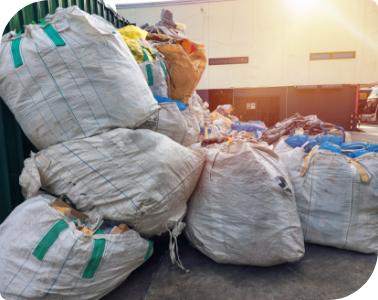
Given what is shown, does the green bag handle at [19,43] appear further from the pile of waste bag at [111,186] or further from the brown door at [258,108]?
the brown door at [258,108]

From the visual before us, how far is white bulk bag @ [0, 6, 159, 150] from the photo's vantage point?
3.87 feet

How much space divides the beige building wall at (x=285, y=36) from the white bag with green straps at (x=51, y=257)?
732 cm

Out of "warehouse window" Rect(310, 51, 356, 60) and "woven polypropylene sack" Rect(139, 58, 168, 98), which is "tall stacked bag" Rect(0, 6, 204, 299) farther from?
"warehouse window" Rect(310, 51, 356, 60)

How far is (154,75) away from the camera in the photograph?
5.59 ft

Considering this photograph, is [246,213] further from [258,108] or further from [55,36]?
[258,108]

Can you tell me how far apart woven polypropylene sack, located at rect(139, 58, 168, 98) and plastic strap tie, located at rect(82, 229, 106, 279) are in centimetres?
106

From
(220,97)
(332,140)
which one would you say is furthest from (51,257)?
(220,97)

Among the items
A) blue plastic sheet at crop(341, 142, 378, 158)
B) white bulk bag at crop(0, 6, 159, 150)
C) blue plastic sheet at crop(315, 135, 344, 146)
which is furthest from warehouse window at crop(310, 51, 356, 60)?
white bulk bag at crop(0, 6, 159, 150)

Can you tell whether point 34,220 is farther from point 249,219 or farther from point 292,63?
point 292,63

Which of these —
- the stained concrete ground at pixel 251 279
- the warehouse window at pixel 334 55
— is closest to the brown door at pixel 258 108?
the warehouse window at pixel 334 55

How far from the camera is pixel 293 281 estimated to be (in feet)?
4.22

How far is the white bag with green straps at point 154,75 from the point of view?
1.67 meters

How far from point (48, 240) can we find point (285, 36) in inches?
320

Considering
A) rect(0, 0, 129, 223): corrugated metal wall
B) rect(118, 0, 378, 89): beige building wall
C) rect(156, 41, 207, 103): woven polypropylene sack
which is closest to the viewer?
rect(0, 0, 129, 223): corrugated metal wall
